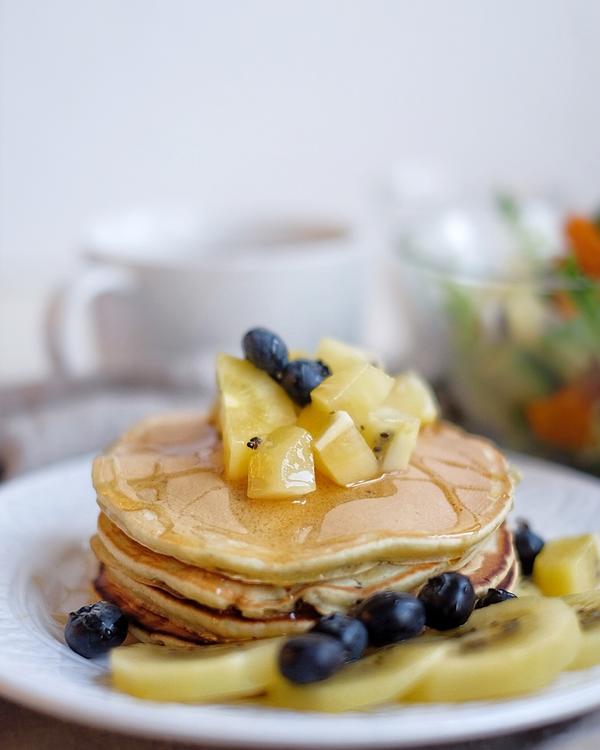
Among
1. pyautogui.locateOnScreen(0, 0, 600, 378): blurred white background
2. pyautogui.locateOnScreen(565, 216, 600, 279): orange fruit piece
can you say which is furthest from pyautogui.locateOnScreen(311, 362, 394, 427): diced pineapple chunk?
pyautogui.locateOnScreen(0, 0, 600, 378): blurred white background

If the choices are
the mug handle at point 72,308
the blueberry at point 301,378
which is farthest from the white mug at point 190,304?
the blueberry at point 301,378

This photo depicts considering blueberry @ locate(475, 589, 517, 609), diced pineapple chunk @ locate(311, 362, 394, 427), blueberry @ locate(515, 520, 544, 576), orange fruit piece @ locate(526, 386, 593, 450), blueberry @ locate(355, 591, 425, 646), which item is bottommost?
orange fruit piece @ locate(526, 386, 593, 450)

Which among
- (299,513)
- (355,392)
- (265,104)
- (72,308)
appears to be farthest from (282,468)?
(265,104)

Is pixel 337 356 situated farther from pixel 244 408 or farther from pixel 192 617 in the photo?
pixel 192 617

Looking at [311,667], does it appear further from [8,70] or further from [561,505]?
[8,70]

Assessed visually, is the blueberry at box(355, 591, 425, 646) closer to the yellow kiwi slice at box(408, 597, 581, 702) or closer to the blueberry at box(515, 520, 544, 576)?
the yellow kiwi slice at box(408, 597, 581, 702)

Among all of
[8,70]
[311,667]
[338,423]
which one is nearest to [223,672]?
[311,667]

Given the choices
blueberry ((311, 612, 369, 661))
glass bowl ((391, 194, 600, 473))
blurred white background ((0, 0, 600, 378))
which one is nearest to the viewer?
blueberry ((311, 612, 369, 661))
